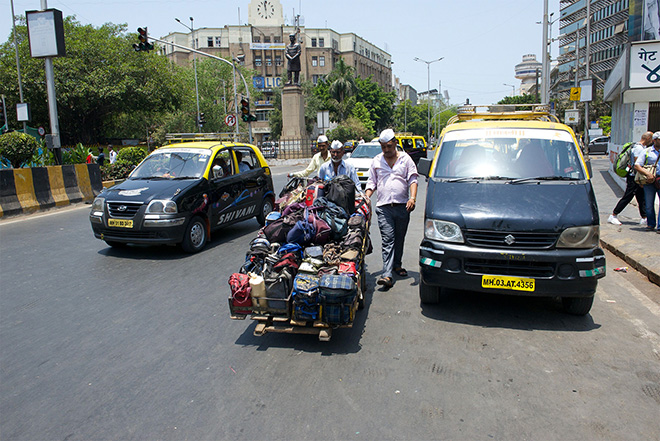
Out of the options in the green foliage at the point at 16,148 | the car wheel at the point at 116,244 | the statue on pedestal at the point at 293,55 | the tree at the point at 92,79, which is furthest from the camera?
the statue on pedestal at the point at 293,55

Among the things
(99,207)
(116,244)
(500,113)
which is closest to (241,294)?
(99,207)

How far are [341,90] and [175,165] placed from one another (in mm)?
62579

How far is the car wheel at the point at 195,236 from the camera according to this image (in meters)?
7.95

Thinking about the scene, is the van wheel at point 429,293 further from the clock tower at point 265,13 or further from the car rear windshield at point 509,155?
the clock tower at point 265,13

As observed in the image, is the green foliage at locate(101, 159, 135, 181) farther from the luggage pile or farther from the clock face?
the clock face

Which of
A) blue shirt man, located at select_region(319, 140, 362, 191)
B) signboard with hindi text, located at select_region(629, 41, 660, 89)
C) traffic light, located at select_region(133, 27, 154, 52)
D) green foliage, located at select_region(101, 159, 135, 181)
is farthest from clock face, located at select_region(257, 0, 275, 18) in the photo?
blue shirt man, located at select_region(319, 140, 362, 191)

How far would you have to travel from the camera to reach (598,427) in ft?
10.4

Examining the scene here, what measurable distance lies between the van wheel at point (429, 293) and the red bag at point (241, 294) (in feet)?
6.16

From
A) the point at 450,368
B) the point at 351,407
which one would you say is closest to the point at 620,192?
the point at 450,368

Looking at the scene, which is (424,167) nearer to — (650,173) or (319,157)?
(319,157)

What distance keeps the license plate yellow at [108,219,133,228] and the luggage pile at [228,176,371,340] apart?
136 inches

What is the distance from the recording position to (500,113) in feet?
24.8

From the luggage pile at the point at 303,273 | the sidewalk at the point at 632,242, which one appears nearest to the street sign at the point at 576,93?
the sidewalk at the point at 632,242

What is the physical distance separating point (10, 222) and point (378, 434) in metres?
11.4
